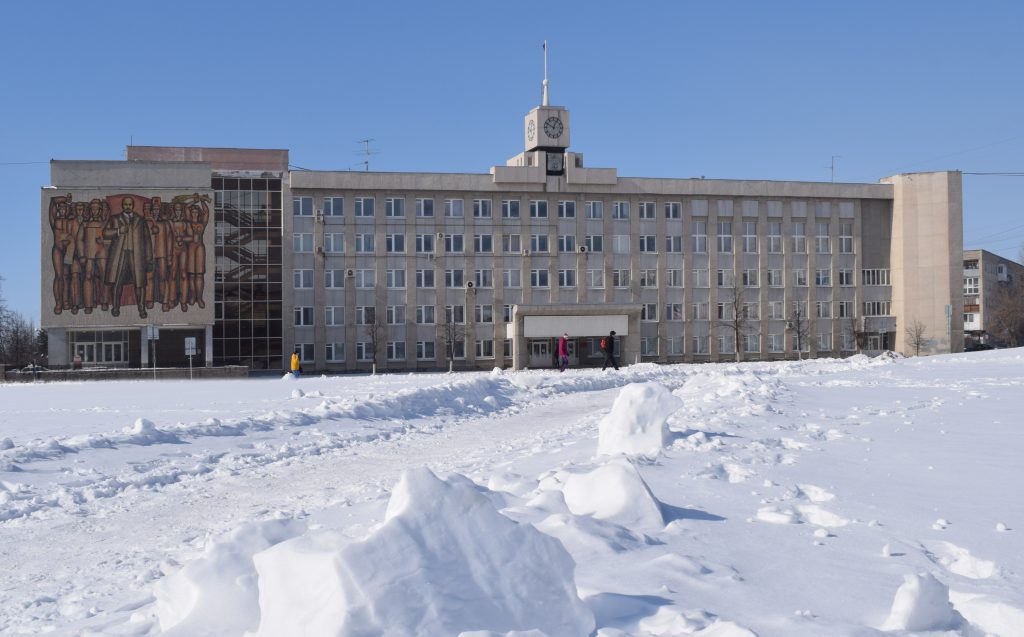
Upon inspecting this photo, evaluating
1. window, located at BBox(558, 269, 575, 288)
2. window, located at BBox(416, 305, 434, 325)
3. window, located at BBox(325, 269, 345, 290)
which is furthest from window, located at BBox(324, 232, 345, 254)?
window, located at BBox(558, 269, 575, 288)

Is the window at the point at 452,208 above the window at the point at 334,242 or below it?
above

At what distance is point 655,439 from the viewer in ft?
38.1

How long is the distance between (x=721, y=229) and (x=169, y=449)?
6880 cm

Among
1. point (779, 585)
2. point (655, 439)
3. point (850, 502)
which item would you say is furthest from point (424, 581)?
point (655, 439)

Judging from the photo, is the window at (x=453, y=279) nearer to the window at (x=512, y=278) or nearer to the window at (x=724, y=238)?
the window at (x=512, y=278)

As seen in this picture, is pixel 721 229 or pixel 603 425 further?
pixel 721 229

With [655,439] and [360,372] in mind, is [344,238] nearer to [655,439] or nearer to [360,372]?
[360,372]

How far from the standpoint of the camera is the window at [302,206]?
7019cm

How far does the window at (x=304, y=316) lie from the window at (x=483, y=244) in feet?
46.9

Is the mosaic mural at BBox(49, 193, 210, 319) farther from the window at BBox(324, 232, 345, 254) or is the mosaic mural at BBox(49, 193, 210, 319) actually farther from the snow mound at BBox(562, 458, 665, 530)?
the snow mound at BBox(562, 458, 665, 530)

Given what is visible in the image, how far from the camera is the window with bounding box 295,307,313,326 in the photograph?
6994 cm

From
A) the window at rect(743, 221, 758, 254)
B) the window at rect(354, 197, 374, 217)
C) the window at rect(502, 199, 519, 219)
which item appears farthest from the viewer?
the window at rect(743, 221, 758, 254)

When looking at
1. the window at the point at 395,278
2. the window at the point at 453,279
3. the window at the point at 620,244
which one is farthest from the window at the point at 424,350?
the window at the point at 620,244

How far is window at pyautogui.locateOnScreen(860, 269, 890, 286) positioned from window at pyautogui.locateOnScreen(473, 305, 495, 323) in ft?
114
